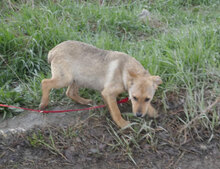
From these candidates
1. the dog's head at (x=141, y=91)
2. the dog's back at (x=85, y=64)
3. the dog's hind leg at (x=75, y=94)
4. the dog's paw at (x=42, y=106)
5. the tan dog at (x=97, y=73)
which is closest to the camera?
the dog's head at (x=141, y=91)

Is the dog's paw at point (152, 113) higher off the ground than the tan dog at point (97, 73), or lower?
lower

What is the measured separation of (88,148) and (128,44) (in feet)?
8.71

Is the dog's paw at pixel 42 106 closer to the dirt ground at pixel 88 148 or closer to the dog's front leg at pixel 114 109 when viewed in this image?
the dirt ground at pixel 88 148

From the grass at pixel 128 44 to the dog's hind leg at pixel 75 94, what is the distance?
172mm

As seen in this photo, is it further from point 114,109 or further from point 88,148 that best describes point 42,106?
point 114,109

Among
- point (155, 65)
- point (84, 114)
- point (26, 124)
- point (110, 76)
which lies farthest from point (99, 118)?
point (155, 65)

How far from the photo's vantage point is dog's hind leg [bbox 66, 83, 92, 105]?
4406 millimetres

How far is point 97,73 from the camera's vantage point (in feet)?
13.5

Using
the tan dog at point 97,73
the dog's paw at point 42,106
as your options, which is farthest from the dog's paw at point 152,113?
the dog's paw at point 42,106

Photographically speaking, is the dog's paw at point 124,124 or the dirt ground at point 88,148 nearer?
the dirt ground at point 88,148

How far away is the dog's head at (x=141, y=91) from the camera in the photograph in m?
3.58

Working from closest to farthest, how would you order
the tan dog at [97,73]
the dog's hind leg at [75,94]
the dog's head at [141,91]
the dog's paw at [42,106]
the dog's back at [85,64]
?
1. the dog's head at [141,91]
2. the tan dog at [97,73]
3. the dog's back at [85,64]
4. the dog's paw at [42,106]
5. the dog's hind leg at [75,94]

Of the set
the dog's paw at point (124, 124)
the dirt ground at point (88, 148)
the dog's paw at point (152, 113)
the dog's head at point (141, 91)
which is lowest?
the dirt ground at point (88, 148)

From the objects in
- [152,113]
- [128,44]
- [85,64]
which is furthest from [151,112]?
[128,44]
